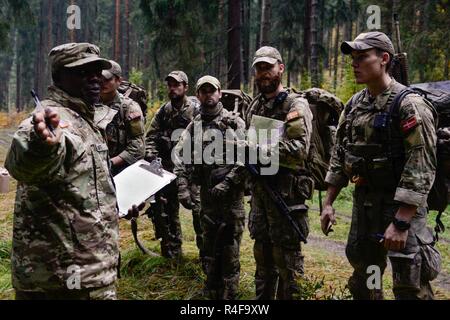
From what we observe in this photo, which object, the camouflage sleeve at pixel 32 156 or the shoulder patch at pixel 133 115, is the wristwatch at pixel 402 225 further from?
the shoulder patch at pixel 133 115

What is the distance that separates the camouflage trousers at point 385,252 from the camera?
138 inches

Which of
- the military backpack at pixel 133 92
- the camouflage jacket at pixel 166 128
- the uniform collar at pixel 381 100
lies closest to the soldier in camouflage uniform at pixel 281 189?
the uniform collar at pixel 381 100

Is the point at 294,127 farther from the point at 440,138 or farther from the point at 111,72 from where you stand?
the point at 111,72

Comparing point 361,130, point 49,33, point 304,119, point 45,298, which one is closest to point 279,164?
point 304,119

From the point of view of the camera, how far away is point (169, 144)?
7.01 metres

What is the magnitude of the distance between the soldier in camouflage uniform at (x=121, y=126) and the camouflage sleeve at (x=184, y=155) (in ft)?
1.52

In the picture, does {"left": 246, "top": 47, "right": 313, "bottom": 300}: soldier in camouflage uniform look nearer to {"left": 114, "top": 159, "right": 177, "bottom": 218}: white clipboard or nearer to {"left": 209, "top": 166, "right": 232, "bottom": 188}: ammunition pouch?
{"left": 209, "top": 166, "right": 232, "bottom": 188}: ammunition pouch

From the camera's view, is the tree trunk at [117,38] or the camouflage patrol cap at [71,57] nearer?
the camouflage patrol cap at [71,57]

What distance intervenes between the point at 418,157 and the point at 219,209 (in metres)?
2.53

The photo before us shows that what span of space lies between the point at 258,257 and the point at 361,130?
1808mm

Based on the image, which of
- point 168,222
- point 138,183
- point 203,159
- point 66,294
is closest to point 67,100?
point 66,294

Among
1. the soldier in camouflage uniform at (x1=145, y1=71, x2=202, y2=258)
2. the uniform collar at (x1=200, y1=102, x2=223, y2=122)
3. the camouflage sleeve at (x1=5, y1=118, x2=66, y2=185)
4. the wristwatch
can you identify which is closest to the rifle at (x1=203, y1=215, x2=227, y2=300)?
the uniform collar at (x1=200, y1=102, x2=223, y2=122)

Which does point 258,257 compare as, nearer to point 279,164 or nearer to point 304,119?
point 279,164

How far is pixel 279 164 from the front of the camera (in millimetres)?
4594
